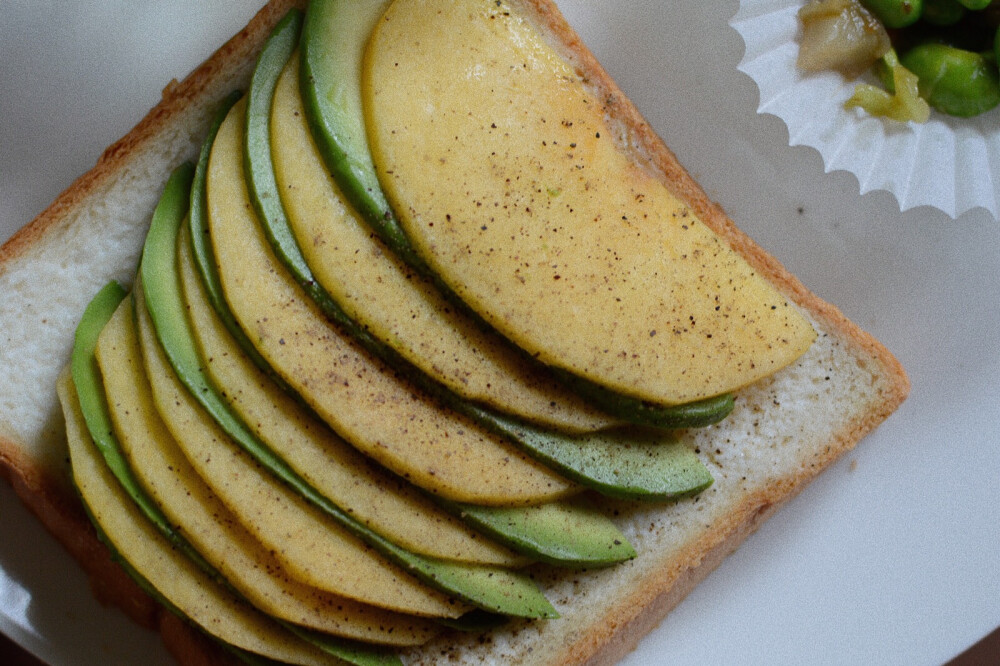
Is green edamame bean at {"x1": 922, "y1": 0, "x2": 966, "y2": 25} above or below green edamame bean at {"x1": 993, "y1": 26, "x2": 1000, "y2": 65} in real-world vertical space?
above

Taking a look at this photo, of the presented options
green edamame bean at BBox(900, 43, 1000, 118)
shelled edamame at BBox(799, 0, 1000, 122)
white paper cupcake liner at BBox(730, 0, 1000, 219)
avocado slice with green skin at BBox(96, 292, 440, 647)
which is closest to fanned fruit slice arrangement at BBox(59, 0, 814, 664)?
avocado slice with green skin at BBox(96, 292, 440, 647)

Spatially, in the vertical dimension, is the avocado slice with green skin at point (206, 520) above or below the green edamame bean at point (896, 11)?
below

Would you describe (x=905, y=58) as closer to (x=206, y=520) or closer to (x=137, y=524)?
(x=206, y=520)

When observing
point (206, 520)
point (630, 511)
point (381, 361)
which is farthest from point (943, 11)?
point (206, 520)

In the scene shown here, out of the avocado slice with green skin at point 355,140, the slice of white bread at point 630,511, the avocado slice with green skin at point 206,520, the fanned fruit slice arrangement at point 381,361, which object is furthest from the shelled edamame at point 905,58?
the avocado slice with green skin at point 206,520

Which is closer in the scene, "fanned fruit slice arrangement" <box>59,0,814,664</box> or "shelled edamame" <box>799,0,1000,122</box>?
"fanned fruit slice arrangement" <box>59,0,814,664</box>

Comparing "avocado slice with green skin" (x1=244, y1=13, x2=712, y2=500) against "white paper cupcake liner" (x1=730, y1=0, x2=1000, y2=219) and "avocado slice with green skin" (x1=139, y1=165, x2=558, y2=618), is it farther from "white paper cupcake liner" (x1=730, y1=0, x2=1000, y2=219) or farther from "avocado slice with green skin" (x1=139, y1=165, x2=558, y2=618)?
"white paper cupcake liner" (x1=730, y1=0, x2=1000, y2=219)

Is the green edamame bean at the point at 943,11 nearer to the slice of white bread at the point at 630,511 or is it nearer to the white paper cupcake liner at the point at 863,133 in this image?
the white paper cupcake liner at the point at 863,133
